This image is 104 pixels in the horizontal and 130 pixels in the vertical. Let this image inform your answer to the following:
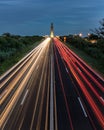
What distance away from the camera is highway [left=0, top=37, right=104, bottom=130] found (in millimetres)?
17766

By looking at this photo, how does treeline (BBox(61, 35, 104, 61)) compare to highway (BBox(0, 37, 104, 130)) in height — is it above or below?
below

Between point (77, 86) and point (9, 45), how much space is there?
64.5m

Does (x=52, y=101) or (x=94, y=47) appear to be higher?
(x=52, y=101)

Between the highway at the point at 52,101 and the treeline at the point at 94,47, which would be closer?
the highway at the point at 52,101

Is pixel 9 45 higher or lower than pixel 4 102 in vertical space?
lower

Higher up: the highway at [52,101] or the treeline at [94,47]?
the highway at [52,101]

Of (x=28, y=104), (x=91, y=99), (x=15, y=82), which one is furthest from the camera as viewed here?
(x=15, y=82)

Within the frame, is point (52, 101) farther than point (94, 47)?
No

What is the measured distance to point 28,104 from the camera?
2216 centimetres

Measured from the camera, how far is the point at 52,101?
23.0 m

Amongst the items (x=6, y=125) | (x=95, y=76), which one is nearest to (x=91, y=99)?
(x=6, y=125)

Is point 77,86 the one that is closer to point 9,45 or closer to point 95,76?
point 95,76

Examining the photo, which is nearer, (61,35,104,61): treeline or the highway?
the highway

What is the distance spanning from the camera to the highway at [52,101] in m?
17.8
